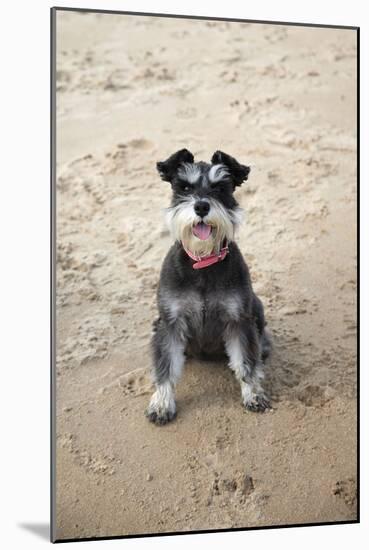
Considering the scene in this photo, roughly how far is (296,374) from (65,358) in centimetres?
140

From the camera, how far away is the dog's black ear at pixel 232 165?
3.58 meters

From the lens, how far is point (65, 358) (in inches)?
169

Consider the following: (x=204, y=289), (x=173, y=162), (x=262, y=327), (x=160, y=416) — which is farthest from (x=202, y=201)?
(x=160, y=416)

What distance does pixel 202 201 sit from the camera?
335 centimetres

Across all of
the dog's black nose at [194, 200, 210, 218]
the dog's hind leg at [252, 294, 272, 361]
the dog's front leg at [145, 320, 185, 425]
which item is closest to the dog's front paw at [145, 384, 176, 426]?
the dog's front leg at [145, 320, 185, 425]

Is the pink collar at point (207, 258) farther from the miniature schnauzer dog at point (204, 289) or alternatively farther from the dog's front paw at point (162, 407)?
the dog's front paw at point (162, 407)

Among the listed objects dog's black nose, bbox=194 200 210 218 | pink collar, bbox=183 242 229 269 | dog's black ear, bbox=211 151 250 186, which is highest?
dog's black ear, bbox=211 151 250 186

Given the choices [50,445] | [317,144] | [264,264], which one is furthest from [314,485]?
[317,144]

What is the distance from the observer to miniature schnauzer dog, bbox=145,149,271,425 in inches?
136

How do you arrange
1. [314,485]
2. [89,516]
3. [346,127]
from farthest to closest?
[346,127] < [314,485] < [89,516]

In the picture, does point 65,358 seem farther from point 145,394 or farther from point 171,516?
point 171,516

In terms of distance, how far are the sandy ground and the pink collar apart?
0.83m

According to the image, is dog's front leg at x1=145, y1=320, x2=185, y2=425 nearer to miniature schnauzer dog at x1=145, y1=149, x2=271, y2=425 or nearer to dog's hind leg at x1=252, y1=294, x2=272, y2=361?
miniature schnauzer dog at x1=145, y1=149, x2=271, y2=425

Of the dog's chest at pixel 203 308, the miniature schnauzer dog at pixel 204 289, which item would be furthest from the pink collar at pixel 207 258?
the dog's chest at pixel 203 308
